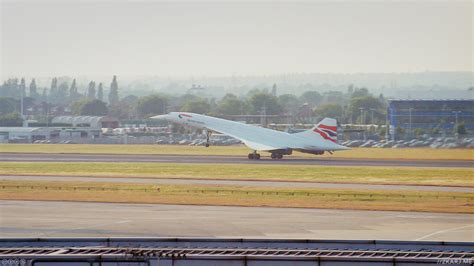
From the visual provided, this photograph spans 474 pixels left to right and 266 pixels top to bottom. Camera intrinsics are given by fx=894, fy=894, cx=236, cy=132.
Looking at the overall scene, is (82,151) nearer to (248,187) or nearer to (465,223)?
(248,187)

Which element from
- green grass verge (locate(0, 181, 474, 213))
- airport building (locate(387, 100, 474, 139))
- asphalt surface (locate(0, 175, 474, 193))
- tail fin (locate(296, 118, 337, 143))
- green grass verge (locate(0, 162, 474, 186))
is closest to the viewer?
green grass verge (locate(0, 181, 474, 213))

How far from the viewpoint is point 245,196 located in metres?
60.8

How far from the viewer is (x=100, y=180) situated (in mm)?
73188

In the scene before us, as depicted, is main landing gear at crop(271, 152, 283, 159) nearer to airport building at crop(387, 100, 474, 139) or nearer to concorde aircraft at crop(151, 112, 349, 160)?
concorde aircraft at crop(151, 112, 349, 160)

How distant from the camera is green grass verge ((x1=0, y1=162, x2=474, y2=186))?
7750 centimetres

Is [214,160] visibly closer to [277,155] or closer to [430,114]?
[277,155]

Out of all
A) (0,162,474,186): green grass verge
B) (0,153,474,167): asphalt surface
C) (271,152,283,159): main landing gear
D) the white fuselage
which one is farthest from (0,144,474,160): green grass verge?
(0,162,474,186): green grass verge

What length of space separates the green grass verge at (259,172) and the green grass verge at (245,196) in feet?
38.8

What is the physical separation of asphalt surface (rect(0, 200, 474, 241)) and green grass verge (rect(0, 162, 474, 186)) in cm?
2404

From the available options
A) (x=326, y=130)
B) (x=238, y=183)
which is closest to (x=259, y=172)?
(x=238, y=183)

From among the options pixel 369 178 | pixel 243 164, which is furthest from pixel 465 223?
pixel 243 164

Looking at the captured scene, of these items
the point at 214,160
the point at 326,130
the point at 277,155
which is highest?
the point at 326,130

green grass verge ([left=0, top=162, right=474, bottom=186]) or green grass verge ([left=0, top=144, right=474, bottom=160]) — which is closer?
green grass verge ([left=0, top=162, right=474, bottom=186])

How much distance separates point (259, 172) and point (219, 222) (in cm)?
4050
